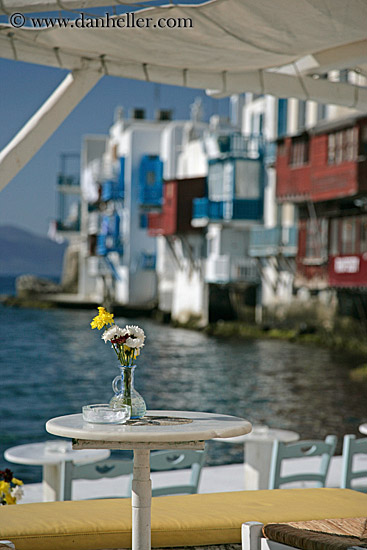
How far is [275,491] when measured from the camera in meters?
6.93

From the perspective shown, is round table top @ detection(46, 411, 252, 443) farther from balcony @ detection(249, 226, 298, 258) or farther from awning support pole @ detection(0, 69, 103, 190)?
balcony @ detection(249, 226, 298, 258)

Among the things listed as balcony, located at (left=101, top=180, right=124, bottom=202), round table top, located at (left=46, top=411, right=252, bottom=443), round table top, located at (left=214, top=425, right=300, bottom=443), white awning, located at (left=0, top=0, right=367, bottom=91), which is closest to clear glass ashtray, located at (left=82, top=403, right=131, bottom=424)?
round table top, located at (left=46, top=411, right=252, bottom=443)

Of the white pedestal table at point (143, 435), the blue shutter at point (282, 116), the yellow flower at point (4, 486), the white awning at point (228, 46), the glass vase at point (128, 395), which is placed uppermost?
the blue shutter at point (282, 116)

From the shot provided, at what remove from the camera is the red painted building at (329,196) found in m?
39.4

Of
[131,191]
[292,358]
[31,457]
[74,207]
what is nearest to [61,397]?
[292,358]

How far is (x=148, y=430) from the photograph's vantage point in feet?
16.9

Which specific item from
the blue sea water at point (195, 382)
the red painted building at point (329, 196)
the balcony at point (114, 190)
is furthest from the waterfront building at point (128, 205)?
the red painted building at point (329, 196)

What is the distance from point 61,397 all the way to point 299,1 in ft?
91.8

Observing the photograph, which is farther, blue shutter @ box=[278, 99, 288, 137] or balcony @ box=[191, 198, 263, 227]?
balcony @ box=[191, 198, 263, 227]

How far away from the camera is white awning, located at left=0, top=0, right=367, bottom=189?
6.90m

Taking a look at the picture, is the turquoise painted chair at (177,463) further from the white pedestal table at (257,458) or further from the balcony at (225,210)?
the balcony at (225,210)

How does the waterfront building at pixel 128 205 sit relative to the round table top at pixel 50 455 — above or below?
above

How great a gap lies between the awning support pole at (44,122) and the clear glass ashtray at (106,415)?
300cm

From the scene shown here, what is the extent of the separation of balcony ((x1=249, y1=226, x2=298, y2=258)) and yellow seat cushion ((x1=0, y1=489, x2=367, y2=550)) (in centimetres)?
3929
